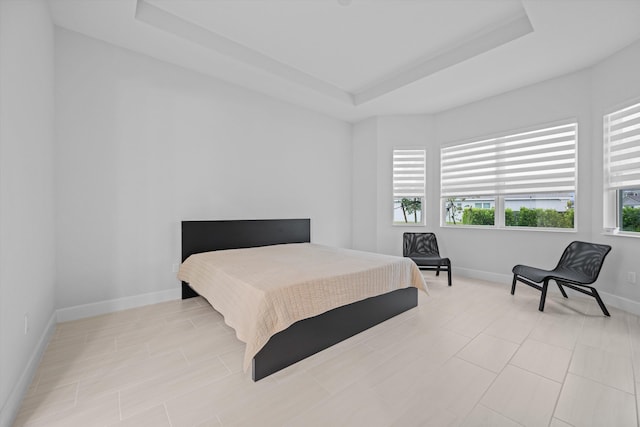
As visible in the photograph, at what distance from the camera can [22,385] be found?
1611mm

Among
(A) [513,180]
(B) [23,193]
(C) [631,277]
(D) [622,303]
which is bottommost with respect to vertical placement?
(D) [622,303]

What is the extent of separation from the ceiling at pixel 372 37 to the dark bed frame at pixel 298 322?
198 centimetres

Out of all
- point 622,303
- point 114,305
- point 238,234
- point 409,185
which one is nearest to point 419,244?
point 409,185

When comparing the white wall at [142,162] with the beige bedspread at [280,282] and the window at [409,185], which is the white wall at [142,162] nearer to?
the beige bedspread at [280,282]

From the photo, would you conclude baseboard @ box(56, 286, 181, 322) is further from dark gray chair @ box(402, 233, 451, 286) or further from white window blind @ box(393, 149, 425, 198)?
white window blind @ box(393, 149, 425, 198)

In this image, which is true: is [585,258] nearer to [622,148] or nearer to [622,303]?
[622,303]

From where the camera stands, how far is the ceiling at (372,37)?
2.55m

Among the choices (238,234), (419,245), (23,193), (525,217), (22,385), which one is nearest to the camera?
(22,385)

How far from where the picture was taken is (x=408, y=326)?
2.57 metres

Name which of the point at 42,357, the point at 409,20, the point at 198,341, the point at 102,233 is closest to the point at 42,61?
the point at 102,233

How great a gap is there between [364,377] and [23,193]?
2.50 meters

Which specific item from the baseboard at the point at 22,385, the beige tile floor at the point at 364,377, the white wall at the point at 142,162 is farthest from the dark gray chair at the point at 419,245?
the baseboard at the point at 22,385

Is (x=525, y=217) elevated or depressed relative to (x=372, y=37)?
depressed

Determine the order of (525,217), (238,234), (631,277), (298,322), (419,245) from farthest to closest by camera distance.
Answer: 1. (419,245)
2. (525,217)
3. (238,234)
4. (631,277)
5. (298,322)
